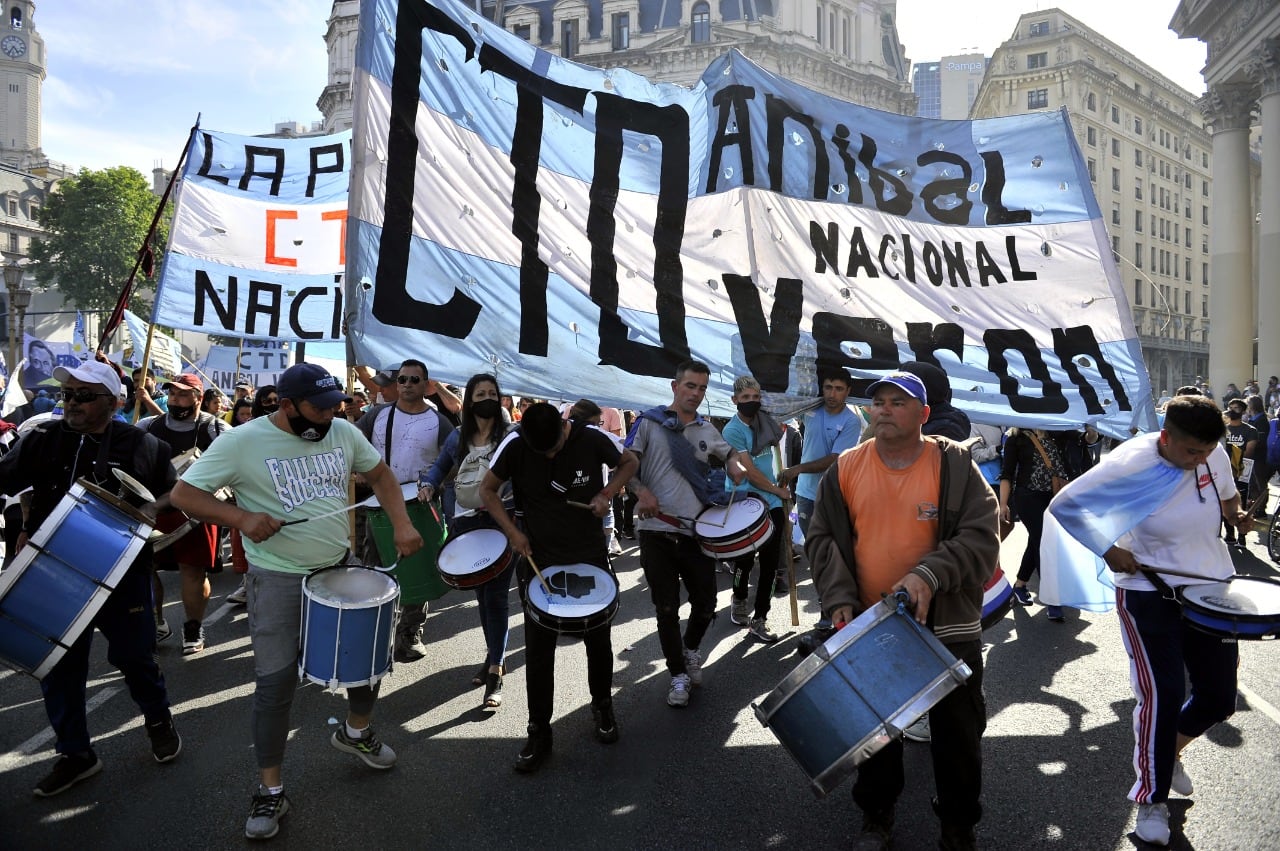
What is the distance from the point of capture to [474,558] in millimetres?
5395

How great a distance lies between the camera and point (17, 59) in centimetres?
12738

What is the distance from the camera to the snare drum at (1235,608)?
368 centimetres

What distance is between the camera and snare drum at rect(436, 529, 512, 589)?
17.4ft

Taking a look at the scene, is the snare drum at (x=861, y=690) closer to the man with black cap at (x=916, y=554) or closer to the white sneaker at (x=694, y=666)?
the man with black cap at (x=916, y=554)

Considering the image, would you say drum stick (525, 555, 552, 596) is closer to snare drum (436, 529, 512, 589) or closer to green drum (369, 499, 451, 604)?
snare drum (436, 529, 512, 589)

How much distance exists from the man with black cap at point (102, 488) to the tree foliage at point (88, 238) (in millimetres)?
65824

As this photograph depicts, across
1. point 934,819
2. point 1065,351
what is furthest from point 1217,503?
point 1065,351

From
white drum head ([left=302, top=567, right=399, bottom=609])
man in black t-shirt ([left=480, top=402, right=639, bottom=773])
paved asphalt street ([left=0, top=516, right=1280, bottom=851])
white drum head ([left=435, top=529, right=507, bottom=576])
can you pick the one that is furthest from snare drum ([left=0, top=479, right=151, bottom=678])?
man in black t-shirt ([left=480, top=402, right=639, bottom=773])

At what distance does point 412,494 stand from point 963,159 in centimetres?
462

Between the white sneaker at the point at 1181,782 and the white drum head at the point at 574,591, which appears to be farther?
the white drum head at the point at 574,591

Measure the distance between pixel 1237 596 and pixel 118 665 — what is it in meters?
5.16

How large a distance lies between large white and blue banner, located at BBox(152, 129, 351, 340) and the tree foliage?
60.0m

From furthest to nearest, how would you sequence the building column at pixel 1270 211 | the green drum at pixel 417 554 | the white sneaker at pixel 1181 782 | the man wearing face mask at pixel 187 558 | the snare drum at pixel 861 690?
the building column at pixel 1270 211
the man wearing face mask at pixel 187 558
the green drum at pixel 417 554
the white sneaker at pixel 1181 782
the snare drum at pixel 861 690

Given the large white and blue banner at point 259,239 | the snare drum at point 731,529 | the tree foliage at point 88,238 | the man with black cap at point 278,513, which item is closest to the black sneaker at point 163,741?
the man with black cap at point 278,513
